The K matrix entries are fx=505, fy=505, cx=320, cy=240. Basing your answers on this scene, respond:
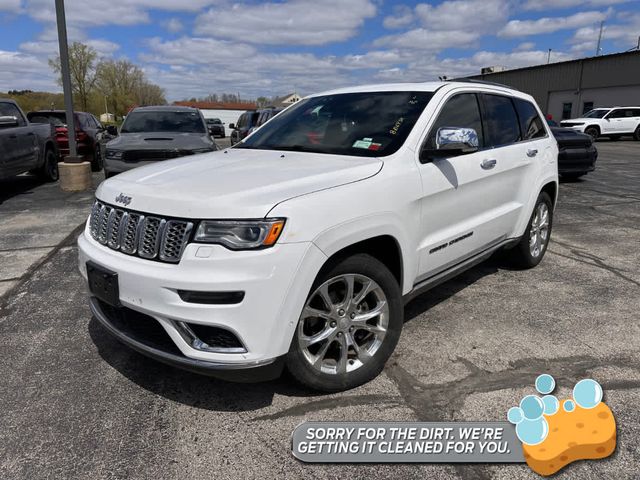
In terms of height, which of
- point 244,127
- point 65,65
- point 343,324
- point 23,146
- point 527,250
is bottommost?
point 527,250

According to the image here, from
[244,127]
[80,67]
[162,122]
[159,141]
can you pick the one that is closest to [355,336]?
[159,141]

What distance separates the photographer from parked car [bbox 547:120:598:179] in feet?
36.8

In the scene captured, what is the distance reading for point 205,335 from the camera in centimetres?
248

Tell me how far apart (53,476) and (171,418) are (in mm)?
606

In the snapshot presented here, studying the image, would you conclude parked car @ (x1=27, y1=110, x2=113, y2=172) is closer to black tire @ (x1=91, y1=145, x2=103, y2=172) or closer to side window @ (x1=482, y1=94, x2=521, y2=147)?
black tire @ (x1=91, y1=145, x2=103, y2=172)

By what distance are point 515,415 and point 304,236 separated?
5.02ft

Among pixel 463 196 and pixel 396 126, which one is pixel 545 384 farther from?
pixel 396 126

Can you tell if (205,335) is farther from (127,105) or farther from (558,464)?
(127,105)

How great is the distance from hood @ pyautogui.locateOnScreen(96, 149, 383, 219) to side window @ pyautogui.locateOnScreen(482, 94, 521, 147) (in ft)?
5.19

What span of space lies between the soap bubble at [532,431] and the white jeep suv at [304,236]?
0.83 meters

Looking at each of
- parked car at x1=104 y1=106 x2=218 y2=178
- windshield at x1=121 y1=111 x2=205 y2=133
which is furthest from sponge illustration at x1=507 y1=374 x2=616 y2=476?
windshield at x1=121 y1=111 x2=205 y2=133

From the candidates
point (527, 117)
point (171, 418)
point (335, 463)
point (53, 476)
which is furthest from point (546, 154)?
point (53, 476)

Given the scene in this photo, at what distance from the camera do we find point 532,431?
261cm

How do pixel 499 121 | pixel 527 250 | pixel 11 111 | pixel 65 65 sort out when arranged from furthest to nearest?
pixel 65 65 → pixel 11 111 → pixel 527 250 → pixel 499 121
